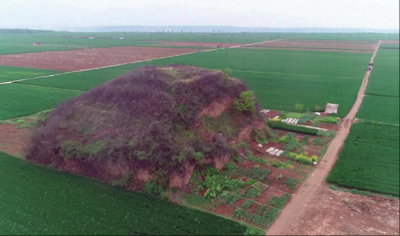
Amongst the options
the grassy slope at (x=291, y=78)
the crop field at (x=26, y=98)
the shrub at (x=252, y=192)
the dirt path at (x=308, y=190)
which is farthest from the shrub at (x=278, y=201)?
the crop field at (x=26, y=98)

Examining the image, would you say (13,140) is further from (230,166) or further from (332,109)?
(332,109)

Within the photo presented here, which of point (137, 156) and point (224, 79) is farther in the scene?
point (224, 79)

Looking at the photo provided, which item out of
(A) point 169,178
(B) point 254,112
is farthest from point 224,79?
(A) point 169,178

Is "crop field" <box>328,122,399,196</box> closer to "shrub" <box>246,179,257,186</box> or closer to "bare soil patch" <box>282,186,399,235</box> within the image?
"bare soil patch" <box>282,186,399,235</box>

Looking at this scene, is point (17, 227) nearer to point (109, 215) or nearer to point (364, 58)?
point (109, 215)

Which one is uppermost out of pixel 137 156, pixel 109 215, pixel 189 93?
pixel 189 93

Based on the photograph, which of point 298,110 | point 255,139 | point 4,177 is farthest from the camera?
point 298,110

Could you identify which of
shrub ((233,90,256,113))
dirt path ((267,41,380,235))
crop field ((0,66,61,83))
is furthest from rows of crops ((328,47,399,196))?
crop field ((0,66,61,83))
